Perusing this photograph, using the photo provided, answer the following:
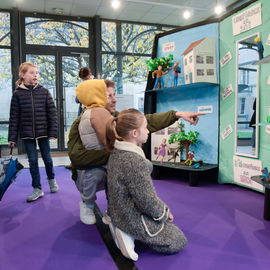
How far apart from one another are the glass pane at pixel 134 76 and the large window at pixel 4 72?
2.50m

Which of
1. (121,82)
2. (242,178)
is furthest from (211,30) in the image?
(121,82)

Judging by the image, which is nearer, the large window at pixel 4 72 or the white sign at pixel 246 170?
the white sign at pixel 246 170

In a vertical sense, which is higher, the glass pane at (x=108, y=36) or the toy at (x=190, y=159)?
the glass pane at (x=108, y=36)

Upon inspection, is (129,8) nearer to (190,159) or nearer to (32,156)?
(190,159)

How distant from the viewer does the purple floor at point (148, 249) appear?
59.5 inches

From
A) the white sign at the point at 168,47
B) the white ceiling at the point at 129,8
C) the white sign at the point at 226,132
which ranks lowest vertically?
the white sign at the point at 226,132

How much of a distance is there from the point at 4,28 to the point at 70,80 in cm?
165

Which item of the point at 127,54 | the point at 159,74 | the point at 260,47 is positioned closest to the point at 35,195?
the point at 159,74

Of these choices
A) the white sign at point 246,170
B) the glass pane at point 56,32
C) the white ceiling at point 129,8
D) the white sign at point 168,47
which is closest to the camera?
the white sign at point 246,170

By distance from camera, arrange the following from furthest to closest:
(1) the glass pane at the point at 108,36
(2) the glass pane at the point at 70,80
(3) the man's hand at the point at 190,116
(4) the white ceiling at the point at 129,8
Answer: (1) the glass pane at the point at 108,36, (2) the glass pane at the point at 70,80, (4) the white ceiling at the point at 129,8, (3) the man's hand at the point at 190,116

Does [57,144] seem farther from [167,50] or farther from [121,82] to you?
[167,50]

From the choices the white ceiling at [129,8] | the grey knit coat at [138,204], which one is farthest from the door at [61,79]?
the grey knit coat at [138,204]

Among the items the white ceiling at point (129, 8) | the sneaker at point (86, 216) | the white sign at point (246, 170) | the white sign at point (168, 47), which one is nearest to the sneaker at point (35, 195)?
the sneaker at point (86, 216)

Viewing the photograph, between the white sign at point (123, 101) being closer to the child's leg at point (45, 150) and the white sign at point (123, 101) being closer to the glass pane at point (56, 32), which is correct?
the glass pane at point (56, 32)
